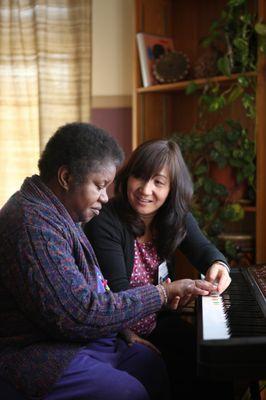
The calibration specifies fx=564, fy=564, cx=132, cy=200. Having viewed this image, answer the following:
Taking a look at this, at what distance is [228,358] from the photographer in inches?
47.1

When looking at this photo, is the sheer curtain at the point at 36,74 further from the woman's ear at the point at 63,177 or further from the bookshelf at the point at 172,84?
the woman's ear at the point at 63,177

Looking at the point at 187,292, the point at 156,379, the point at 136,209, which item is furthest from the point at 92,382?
the point at 136,209

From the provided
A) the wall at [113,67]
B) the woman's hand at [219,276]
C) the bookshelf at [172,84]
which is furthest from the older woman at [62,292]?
the wall at [113,67]

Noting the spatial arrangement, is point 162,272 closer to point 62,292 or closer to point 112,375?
point 112,375

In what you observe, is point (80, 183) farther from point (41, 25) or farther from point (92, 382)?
point (41, 25)

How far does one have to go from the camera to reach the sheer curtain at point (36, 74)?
2982mm

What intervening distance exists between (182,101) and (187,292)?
6.30 feet

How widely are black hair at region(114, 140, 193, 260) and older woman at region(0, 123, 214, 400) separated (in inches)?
18.3

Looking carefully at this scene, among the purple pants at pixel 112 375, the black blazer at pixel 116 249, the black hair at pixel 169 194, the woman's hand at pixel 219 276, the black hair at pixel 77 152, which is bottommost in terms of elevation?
the purple pants at pixel 112 375

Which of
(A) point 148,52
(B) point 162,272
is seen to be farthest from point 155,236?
(A) point 148,52

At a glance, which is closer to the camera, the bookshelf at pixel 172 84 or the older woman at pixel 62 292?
the older woman at pixel 62 292

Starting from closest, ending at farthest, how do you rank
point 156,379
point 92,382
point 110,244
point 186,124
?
point 92,382, point 156,379, point 110,244, point 186,124

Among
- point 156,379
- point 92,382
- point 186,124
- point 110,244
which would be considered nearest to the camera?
point 92,382

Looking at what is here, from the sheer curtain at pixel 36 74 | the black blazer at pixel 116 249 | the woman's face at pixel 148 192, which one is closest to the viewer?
the black blazer at pixel 116 249
